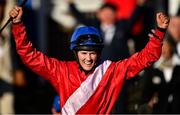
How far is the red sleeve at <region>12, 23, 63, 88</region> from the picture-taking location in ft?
23.6

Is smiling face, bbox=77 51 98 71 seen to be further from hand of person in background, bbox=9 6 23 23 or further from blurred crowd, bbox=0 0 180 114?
blurred crowd, bbox=0 0 180 114

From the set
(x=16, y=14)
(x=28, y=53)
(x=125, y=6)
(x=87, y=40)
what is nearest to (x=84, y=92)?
(x=87, y=40)

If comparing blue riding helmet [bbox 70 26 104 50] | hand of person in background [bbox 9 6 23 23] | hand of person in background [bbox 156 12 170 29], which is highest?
hand of person in background [bbox 9 6 23 23]

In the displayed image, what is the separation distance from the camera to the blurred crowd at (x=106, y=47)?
975 centimetres

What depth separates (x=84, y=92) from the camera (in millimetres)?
7348

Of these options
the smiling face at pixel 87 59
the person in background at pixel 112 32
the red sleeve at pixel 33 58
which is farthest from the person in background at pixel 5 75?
the smiling face at pixel 87 59

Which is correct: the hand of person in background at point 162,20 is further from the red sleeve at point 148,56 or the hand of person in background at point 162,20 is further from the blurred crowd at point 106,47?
the blurred crowd at point 106,47

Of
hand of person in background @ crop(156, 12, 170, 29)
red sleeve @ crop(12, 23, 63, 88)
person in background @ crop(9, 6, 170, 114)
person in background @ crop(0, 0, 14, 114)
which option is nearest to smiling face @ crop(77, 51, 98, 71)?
person in background @ crop(9, 6, 170, 114)

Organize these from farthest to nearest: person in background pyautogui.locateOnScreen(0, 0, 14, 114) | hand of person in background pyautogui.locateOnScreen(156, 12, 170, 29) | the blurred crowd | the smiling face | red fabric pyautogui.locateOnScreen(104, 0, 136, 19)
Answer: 1. red fabric pyautogui.locateOnScreen(104, 0, 136, 19)
2. person in background pyautogui.locateOnScreen(0, 0, 14, 114)
3. the blurred crowd
4. the smiling face
5. hand of person in background pyautogui.locateOnScreen(156, 12, 170, 29)

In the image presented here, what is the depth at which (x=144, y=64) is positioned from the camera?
7297 millimetres

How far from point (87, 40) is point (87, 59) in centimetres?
17

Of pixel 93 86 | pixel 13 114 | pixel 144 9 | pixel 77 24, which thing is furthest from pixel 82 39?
pixel 77 24

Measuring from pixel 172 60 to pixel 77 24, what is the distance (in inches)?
133

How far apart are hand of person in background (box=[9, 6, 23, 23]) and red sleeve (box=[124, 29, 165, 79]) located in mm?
1069
